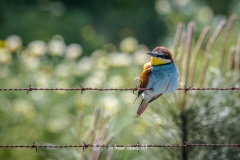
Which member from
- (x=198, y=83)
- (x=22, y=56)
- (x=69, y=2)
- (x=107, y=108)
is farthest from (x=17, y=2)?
(x=198, y=83)

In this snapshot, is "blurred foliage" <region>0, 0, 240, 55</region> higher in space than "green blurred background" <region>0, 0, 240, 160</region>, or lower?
higher

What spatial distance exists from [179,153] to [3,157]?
148 centimetres

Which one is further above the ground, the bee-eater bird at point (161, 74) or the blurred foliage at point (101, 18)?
the blurred foliage at point (101, 18)

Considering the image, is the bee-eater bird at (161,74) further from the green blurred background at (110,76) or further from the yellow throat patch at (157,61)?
the green blurred background at (110,76)

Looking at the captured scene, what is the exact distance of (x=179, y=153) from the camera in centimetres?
416

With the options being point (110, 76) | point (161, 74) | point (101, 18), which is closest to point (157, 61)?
point (161, 74)

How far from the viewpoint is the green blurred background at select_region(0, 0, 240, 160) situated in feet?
13.8

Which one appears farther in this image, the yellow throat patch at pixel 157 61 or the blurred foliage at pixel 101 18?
the blurred foliage at pixel 101 18

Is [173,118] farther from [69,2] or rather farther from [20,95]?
[69,2]

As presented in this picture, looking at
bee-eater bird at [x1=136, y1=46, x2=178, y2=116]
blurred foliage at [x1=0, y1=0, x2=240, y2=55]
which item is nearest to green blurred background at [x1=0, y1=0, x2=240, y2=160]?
blurred foliage at [x1=0, y1=0, x2=240, y2=55]

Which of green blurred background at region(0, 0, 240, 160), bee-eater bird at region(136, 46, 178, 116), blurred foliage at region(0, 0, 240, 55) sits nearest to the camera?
bee-eater bird at region(136, 46, 178, 116)

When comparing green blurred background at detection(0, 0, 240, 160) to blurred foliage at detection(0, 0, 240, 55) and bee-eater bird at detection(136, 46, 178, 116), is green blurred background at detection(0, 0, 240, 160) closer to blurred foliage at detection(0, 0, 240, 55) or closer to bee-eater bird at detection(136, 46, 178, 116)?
blurred foliage at detection(0, 0, 240, 55)

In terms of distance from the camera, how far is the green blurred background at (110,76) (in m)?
4.21

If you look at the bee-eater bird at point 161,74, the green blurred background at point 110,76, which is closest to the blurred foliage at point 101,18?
the green blurred background at point 110,76
